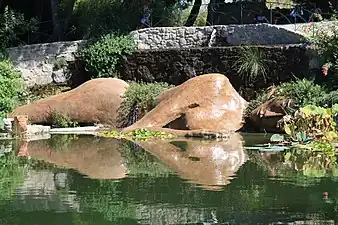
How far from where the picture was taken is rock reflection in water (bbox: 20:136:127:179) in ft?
27.8

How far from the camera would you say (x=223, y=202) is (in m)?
6.22

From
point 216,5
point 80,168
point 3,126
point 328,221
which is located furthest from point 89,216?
point 216,5

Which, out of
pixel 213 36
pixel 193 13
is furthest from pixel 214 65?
pixel 193 13

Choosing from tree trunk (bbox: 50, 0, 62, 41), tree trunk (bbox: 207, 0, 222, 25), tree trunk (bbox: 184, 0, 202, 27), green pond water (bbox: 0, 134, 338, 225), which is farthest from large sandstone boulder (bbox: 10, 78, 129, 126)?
tree trunk (bbox: 184, 0, 202, 27)

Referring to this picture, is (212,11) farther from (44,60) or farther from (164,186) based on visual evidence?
(164,186)

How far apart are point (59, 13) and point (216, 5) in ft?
16.5

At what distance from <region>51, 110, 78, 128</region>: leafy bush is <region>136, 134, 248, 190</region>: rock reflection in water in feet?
14.0

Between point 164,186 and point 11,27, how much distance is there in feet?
46.4

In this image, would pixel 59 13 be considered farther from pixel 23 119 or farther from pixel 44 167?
pixel 44 167

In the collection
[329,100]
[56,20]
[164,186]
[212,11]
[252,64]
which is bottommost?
[164,186]

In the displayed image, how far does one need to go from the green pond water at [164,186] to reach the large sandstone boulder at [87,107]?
15.6 feet

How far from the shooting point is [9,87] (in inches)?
655

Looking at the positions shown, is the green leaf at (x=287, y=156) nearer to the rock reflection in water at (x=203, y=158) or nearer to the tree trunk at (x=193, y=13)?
the rock reflection in water at (x=203, y=158)

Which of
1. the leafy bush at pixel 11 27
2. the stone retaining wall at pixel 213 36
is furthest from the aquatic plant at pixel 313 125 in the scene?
the leafy bush at pixel 11 27
